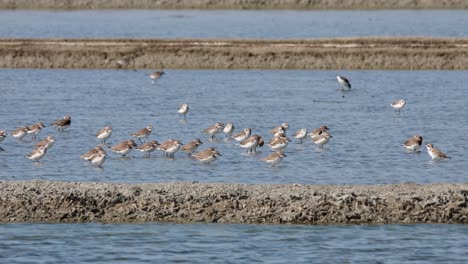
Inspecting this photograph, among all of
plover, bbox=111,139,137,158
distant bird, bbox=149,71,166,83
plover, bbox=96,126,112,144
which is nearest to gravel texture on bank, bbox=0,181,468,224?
plover, bbox=111,139,137,158

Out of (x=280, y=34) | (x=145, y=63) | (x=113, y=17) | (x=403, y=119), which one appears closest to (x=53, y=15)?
(x=113, y=17)

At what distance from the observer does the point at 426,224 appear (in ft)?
60.5

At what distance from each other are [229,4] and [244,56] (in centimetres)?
5968

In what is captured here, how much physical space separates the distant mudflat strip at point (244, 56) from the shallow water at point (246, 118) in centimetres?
105

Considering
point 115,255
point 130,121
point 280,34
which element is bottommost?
point 115,255

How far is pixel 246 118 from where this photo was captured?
34.9 metres

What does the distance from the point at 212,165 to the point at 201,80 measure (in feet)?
65.7

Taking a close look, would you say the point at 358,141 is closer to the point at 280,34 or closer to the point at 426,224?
the point at 426,224

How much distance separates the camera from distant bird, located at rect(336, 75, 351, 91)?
1598 inches

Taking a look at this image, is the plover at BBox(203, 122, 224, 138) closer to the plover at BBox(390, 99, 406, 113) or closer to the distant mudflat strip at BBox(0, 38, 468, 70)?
the plover at BBox(390, 99, 406, 113)

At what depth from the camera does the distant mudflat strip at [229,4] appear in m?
107

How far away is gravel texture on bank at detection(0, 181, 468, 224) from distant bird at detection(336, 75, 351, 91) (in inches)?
854

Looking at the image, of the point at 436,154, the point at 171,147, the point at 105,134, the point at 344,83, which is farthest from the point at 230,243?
the point at 344,83

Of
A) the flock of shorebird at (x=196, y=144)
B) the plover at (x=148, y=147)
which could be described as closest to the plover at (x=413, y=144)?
the flock of shorebird at (x=196, y=144)
